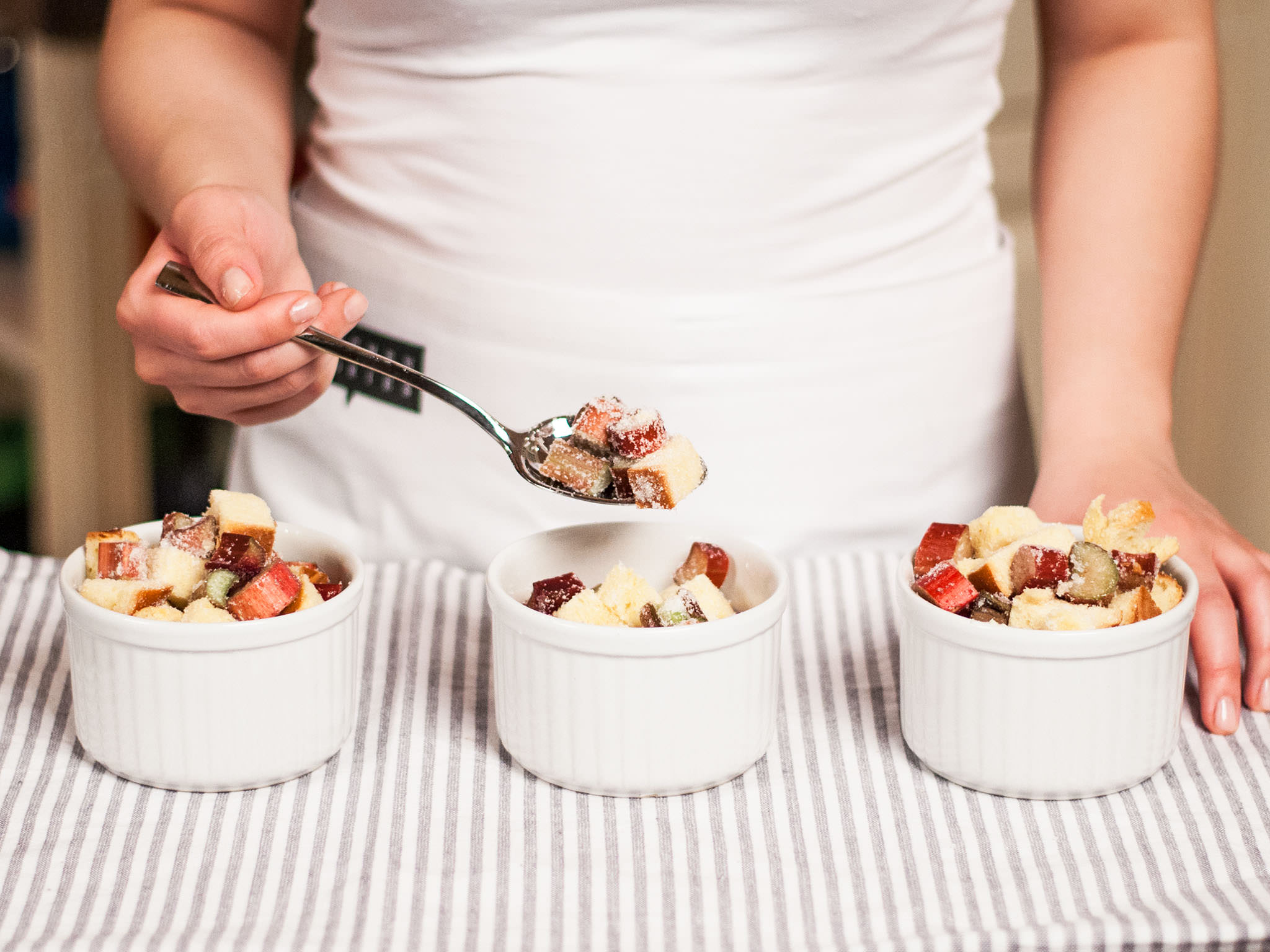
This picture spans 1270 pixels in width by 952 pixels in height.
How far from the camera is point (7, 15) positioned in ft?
7.06

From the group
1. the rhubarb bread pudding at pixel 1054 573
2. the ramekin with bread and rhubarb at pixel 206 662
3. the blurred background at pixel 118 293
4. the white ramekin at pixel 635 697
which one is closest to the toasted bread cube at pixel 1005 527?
the rhubarb bread pudding at pixel 1054 573

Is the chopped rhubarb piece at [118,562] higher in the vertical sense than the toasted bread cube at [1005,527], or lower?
lower

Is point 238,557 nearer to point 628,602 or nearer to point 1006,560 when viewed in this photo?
point 628,602

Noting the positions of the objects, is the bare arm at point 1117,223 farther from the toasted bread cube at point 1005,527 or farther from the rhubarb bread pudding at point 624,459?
the rhubarb bread pudding at point 624,459

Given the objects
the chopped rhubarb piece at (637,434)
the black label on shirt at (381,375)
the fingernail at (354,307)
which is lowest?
the black label on shirt at (381,375)

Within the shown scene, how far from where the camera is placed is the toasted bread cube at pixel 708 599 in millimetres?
795

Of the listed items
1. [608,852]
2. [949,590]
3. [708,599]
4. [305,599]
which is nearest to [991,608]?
[949,590]

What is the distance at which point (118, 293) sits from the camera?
6.97ft

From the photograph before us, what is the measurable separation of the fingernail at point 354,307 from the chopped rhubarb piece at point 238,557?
0.56 ft

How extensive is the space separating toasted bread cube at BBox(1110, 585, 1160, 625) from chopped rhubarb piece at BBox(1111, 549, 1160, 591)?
0.04 ft

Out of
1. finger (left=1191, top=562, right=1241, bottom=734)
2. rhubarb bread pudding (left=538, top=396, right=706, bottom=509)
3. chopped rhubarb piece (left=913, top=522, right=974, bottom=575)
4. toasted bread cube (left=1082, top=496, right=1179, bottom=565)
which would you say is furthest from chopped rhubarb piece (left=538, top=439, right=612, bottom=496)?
finger (left=1191, top=562, right=1241, bottom=734)

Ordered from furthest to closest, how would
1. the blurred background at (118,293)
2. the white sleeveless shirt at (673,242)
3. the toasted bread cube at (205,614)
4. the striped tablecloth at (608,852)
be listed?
the blurred background at (118,293) < the white sleeveless shirt at (673,242) < the toasted bread cube at (205,614) < the striped tablecloth at (608,852)

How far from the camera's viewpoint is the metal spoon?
0.85 meters

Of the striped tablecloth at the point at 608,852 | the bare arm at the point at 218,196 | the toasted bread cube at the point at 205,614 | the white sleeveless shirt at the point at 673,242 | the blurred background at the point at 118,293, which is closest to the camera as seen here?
the striped tablecloth at the point at 608,852
